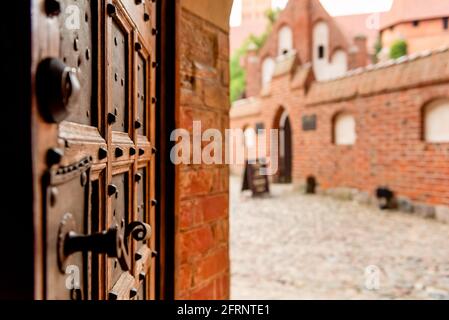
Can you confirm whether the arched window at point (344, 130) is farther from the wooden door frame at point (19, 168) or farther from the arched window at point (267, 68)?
the arched window at point (267, 68)

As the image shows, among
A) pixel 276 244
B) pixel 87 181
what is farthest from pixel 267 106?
pixel 87 181

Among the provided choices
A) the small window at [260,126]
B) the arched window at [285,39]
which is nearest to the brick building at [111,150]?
the small window at [260,126]

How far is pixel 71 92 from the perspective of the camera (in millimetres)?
496

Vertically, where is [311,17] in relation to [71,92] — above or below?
above

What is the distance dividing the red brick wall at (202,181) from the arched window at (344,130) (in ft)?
22.3

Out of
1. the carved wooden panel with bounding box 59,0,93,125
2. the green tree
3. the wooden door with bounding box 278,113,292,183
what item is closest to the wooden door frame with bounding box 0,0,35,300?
the carved wooden panel with bounding box 59,0,93,125

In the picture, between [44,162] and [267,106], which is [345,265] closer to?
[44,162]

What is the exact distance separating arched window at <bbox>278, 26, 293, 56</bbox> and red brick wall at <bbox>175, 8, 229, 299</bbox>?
50.8ft

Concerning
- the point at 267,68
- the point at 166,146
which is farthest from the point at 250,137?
the point at 166,146

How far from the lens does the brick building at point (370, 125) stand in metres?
6.54

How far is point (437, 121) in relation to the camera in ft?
21.4

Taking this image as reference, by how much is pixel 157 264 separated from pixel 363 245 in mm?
3909

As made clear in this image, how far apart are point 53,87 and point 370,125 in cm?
783

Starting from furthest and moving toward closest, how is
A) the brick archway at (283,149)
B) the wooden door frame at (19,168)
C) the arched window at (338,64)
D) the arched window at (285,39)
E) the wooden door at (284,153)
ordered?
the arched window at (338,64) < the arched window at (285,39) < the wooden door at (284,153) < the brick archway at (283,149) < the wooden door frame at (19,168)
